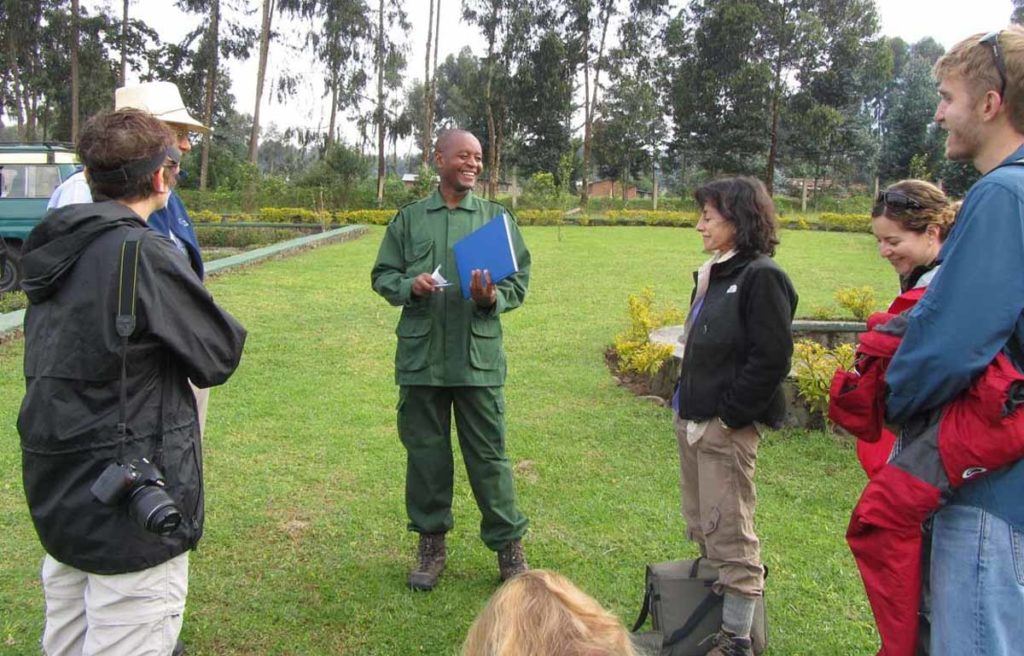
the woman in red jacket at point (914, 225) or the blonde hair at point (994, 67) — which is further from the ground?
the blonde hair at point (994, 67)

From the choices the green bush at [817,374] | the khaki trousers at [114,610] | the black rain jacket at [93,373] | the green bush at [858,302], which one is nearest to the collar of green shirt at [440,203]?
the black rain jacket at [93,373]

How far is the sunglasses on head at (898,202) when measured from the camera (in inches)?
95.1

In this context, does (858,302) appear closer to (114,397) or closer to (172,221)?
(172,221)

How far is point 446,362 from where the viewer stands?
3107 millimetres

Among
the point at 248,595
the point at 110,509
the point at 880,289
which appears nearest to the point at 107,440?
the point at 110,509

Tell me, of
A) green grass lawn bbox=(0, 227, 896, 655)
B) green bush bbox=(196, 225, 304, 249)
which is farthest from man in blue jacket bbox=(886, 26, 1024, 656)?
green bush bbox=(196, 225, 304, 249)

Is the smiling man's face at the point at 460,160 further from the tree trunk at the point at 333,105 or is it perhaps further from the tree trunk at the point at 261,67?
the tree trunk at the point at 333,105

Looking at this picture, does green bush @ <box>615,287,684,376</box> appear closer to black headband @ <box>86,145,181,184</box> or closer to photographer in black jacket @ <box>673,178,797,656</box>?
photographer in black jacket @ <box>673,178,797,656</box>

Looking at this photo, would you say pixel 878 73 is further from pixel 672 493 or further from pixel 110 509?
pixel 110 509

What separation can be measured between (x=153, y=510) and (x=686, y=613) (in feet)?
5.97

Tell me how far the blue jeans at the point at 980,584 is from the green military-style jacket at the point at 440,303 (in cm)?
186

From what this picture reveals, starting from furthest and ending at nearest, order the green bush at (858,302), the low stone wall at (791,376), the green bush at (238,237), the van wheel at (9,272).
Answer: the green bush at (238,237) < the van wheel at (9,272) < the green bush at (858,302) < the low stone wall at (791,376)

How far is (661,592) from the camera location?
9.07ft

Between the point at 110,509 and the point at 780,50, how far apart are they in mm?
38312
